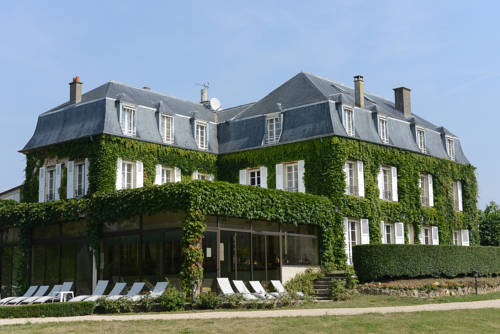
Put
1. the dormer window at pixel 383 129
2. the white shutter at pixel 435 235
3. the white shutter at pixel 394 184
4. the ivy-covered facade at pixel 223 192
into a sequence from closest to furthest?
the ivy-covered facade at pixel 223 192 < the white shutter at pixel 394 184 < the dormer window at pixel 383 129 < the white shutter at pixel 435 235

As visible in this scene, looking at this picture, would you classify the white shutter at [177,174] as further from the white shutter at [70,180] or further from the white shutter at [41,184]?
the white shutter at [41,184]

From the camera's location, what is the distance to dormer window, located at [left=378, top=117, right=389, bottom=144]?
27.7 metres

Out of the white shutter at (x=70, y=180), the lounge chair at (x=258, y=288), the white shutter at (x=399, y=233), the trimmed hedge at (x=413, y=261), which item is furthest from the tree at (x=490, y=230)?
the white shutter at (x=70, y=180)

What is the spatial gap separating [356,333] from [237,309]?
5809 mm

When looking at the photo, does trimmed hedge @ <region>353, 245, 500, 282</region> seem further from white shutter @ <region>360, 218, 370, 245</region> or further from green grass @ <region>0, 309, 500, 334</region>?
green grass @ <region>0, 309, 500, 334</region>

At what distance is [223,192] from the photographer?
2047 centimetres

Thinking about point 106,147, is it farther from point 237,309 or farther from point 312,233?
point 237,309

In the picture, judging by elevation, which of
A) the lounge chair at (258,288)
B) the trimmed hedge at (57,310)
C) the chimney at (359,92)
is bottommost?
the trimmed hedge at (57,310)

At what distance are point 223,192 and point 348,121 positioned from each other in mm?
7790

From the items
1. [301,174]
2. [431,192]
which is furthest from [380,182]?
[431,192]

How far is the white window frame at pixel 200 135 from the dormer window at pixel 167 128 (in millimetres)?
1422

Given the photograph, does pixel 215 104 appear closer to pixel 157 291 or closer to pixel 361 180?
pixel 361 180

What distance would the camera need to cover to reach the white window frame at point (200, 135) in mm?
28141

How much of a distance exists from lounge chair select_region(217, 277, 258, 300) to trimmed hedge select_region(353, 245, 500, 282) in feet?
19.5
